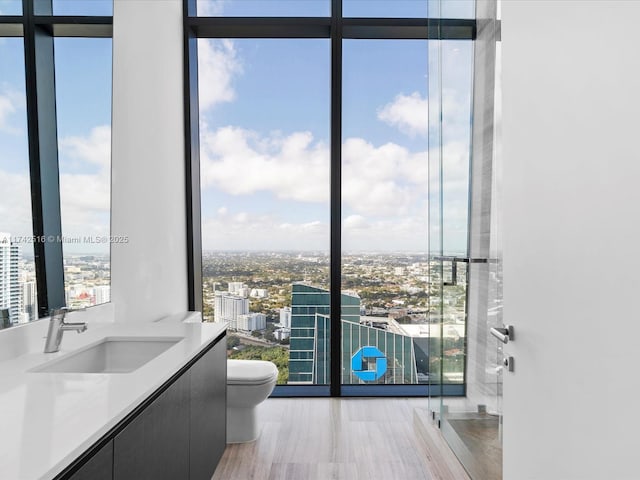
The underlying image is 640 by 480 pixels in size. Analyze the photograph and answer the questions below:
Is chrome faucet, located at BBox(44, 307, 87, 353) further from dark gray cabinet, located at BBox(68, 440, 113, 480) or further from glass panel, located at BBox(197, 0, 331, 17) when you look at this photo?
glass panel, located at BBox(197, 0, 331, 17)

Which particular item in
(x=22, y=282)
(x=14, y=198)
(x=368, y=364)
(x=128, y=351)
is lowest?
(x=368, y=364)

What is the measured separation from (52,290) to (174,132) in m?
1.54

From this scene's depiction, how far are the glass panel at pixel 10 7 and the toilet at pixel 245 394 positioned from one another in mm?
1839

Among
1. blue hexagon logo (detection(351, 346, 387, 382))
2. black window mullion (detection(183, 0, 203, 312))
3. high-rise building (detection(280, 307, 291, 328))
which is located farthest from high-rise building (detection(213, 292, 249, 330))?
blue hexagon logo (detection(351, 346, 387, 382))

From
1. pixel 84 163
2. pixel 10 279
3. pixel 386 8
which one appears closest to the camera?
pixel 10 279

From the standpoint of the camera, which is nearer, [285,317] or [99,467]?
[99,467]

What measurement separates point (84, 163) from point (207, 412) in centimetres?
120

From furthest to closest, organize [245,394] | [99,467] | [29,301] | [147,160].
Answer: [147,160]
[245,394]
[29,301]
[99,467]

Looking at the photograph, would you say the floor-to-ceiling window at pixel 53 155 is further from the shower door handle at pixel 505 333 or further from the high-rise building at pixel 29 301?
the shower door handle at pixel 505 333

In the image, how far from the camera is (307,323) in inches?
134

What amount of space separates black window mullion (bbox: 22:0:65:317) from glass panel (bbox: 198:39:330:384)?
1592mm

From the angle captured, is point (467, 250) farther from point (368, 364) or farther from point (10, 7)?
point (10, 7)

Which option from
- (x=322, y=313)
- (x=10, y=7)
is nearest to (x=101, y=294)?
(x=10, y=7)

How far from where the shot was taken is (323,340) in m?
3.39
